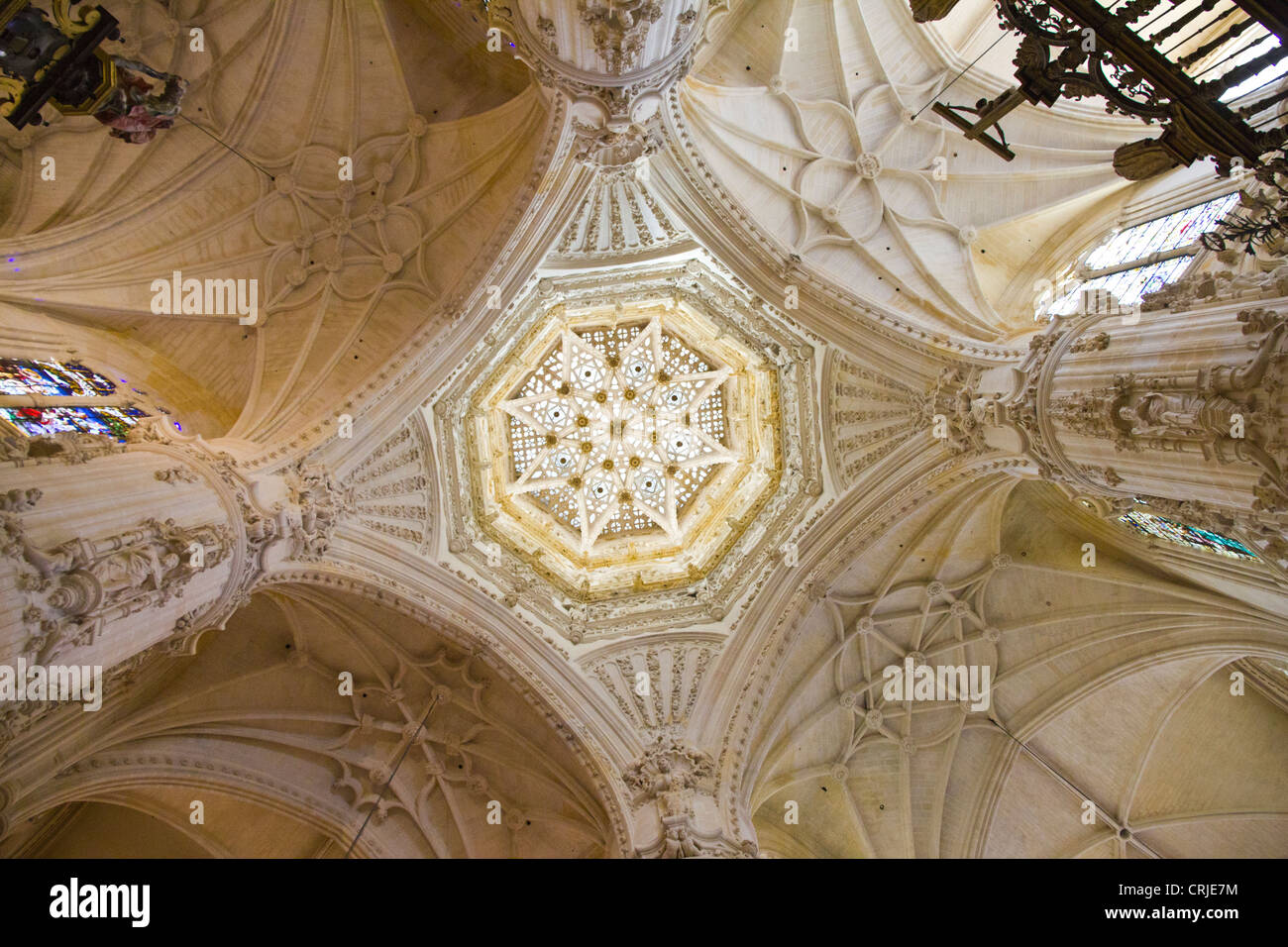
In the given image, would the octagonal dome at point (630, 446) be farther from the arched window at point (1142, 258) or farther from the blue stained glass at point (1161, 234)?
the blue stained glass at point (1161, 234)

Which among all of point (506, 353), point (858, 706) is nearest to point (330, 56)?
point (506, 353)

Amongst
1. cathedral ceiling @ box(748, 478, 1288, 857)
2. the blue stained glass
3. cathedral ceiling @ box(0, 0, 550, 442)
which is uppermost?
cathedral ceiling @ box(0, 0, 550, 442)

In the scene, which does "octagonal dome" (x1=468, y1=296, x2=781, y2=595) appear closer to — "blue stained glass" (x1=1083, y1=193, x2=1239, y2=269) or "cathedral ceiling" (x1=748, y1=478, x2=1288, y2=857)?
"cathedral ceiling" (x1=748, y1=478, x2=1288, y2=857)

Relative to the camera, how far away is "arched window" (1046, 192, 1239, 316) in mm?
12727

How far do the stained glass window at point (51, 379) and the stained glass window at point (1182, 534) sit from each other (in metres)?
16.7

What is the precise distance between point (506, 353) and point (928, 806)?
506 inches

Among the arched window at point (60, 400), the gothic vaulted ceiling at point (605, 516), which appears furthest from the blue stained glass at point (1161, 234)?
the arched window at point (60, 400)

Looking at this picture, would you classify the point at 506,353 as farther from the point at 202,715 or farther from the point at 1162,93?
the point at 1162,93

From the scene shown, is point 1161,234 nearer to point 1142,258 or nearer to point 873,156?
point 1142,258

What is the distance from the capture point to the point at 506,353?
15.3m

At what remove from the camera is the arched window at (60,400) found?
1238 centimetres

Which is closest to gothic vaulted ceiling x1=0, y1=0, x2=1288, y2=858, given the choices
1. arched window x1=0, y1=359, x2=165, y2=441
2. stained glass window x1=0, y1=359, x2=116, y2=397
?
stained glass window x1=0, y1=359, x2=116, y2=397

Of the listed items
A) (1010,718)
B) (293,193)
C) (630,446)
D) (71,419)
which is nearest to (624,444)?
(630,446)
